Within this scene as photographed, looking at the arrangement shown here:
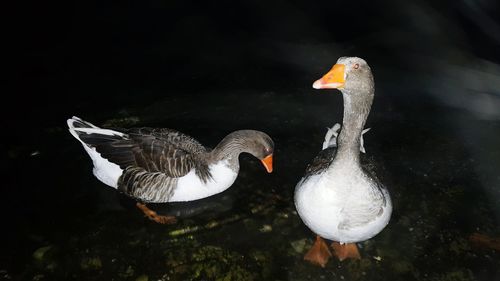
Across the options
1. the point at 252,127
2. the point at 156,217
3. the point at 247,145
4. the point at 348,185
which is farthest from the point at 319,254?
the point at 252,127

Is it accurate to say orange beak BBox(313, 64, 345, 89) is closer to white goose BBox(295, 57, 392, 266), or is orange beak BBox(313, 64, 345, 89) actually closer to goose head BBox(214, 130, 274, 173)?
white goose BBox(295, 57, 392, 266)

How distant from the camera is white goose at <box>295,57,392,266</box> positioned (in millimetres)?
3523

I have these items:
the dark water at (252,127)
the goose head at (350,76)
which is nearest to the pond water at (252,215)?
the dark water at (252,127)

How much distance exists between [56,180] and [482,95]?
22.2 ft

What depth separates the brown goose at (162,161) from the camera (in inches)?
188

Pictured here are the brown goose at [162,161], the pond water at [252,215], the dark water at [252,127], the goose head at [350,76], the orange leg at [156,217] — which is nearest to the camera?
the goose head at [350,76]

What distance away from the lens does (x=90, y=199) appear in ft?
16.8

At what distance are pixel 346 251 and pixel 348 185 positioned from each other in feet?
3.52

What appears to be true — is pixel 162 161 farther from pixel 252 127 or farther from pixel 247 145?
pixel 252 127

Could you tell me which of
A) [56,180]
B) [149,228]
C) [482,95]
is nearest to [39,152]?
[56,180]

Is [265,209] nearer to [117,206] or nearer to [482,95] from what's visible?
[117,206]

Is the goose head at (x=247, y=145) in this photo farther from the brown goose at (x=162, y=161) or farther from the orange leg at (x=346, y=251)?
the orange leg at (x=346, y=251)

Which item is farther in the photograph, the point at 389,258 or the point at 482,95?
the point at 482,95

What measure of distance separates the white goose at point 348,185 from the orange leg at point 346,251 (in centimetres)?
46
